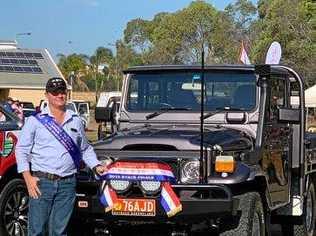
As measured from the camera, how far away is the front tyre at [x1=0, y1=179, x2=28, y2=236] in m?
8.34

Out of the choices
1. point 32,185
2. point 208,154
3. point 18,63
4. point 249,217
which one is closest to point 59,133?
point 32,185

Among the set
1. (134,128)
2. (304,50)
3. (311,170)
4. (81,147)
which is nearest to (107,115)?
(134,128)

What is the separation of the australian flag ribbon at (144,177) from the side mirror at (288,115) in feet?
5.21

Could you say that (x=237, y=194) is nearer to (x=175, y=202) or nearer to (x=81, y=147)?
(x=175, y=202)

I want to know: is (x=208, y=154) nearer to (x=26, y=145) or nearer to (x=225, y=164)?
(x=225, y=164)

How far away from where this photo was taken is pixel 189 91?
26.2 feet

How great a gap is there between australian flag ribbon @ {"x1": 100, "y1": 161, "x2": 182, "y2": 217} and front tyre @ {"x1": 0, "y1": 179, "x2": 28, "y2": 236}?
2.13 metres

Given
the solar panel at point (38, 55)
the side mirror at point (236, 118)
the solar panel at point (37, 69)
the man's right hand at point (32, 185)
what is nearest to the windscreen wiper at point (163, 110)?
the side mirror at point (236, 118)

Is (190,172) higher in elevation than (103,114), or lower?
lower

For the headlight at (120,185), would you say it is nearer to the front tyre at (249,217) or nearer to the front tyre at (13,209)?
the front tyre at (249,217)

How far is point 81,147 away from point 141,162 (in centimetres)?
53

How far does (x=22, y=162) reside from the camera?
6.19 m

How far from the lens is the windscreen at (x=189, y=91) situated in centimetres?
773

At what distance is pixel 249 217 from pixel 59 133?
1820mm
